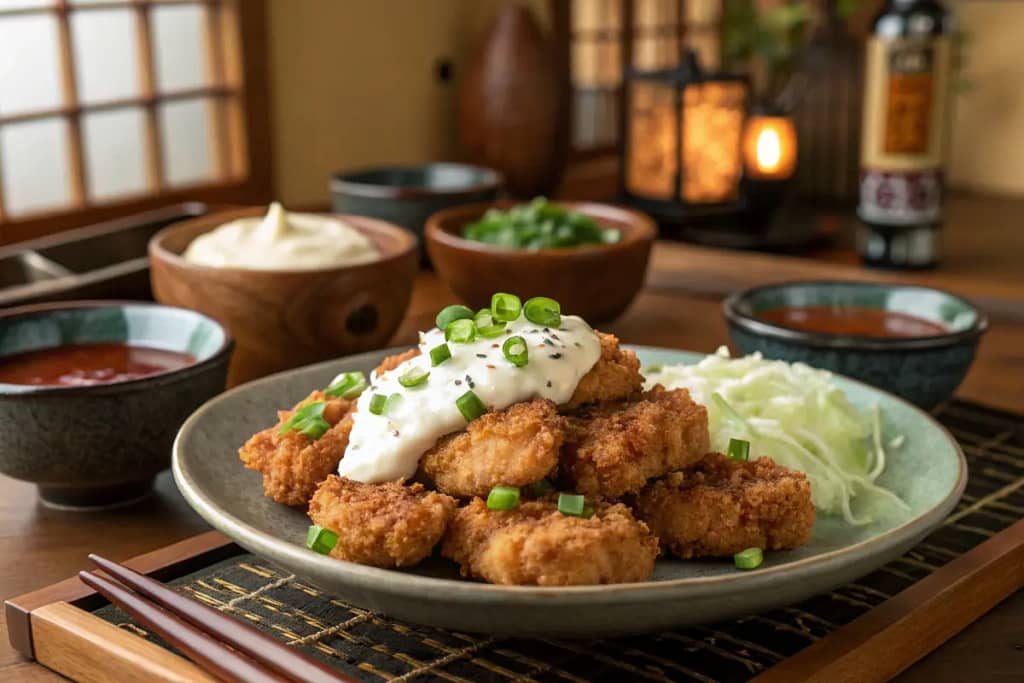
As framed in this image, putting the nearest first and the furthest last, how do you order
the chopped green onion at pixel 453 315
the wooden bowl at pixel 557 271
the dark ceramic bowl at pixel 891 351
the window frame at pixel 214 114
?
the chopped green onion at pixel 453 315, the dark ceramic bowl at pixel 891 351, the wooden bowl at pixel 557 271, the window frame at pixel 214 114

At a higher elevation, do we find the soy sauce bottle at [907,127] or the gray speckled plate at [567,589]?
the soy sauce bottle at [907,127]

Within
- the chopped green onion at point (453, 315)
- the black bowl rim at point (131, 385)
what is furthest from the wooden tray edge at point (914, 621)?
the black bowl rim at point (131, 385)

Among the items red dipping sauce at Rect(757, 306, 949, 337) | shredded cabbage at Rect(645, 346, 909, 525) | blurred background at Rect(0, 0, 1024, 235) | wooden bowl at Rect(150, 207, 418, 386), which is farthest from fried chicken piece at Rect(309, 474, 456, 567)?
blurred background at Rect(0, 0, 1024, 235)

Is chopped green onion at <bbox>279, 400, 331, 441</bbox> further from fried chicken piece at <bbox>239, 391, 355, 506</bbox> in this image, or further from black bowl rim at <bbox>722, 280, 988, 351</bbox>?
black bowl rim at <bbox>722, 280, 988, 351</bbox>

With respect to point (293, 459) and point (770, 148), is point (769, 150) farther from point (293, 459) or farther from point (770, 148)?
point (293, 459)

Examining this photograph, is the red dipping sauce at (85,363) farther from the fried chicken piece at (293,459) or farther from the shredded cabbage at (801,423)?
the shredded cabbage at (801,423)

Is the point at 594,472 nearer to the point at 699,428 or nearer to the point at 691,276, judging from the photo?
the point at 699,428
